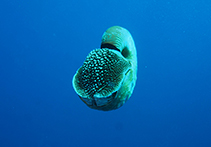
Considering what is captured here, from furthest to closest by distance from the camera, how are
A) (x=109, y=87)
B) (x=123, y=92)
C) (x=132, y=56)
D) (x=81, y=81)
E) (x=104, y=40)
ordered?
(x=132, y=56) < (x=104, y=40) < (x=123, y=92) < (x=81, y=81) < (x=109, y=87)

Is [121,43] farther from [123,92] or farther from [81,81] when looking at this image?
[81,81]

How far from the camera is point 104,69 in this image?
150 centimetres

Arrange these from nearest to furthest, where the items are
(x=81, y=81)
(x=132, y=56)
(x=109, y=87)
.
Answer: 1. (x=109, y=87)
2. (x=81, y=81)
3. (x=132, y=56)

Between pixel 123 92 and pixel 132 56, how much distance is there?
0.76 m

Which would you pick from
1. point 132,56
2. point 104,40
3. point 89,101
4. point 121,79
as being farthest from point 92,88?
point 132,56

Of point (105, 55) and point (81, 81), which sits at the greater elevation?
point (105, 55)

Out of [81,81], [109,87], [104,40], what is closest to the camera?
[109,87]

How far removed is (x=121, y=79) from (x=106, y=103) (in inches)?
11.5

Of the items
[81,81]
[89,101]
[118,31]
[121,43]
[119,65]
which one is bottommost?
[89,101]

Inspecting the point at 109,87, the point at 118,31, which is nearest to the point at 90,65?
the point at 109,87

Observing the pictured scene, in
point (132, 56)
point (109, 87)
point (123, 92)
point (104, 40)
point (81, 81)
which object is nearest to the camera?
point (109, 87)

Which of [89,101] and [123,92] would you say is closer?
Answer: [89,101]

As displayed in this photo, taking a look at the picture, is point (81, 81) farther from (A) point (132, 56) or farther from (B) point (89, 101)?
(A) point (132, 56)

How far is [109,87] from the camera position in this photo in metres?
1.50
